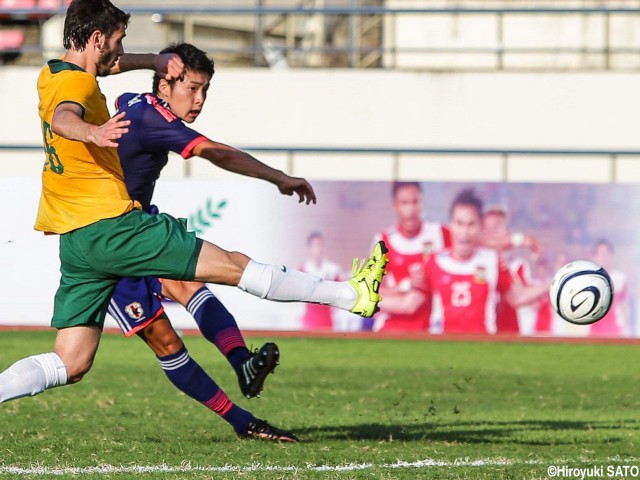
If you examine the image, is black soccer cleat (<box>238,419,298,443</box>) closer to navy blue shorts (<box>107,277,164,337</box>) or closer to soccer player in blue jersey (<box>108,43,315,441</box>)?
soccer player in blue jersey (<box>108,43,315,441</box>)

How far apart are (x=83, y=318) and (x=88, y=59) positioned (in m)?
1.22

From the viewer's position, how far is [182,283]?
264 inches

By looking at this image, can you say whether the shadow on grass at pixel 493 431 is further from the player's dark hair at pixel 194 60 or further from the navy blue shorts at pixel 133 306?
the player's dark hair at pixel 194 60

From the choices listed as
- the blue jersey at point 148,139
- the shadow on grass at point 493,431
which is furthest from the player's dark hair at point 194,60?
the shadow on grass at point 493,431

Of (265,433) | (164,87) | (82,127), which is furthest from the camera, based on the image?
(265,433)

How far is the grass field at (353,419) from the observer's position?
5.76 m

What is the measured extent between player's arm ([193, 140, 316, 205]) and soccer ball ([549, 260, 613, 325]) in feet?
6.79

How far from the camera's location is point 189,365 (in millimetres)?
6543

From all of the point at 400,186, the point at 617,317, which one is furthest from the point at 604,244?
the point at 400,186

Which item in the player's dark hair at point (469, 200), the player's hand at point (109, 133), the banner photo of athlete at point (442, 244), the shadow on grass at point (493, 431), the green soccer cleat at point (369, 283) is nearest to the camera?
the player's hand at point (109, 133)

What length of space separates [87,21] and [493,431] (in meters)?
3.62

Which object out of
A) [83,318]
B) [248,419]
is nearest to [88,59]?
[83,318]

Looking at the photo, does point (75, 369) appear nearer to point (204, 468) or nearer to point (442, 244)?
point (204, 468)

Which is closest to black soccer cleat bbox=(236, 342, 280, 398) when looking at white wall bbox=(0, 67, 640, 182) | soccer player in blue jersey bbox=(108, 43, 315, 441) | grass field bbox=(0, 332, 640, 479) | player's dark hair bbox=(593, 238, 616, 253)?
soccer player in blue jersey bbox=(108, 43, 315, 441)
